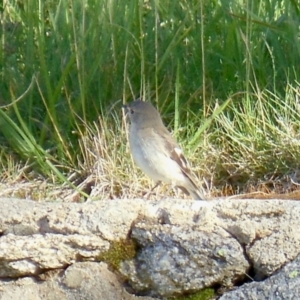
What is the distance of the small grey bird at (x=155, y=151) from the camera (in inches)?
A: 220

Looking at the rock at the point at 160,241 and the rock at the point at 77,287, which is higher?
A: the rock at the point at 160,241

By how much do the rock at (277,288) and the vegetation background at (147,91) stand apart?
1.75 meters

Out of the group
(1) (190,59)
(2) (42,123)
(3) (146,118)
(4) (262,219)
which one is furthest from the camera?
(1) (190,59)

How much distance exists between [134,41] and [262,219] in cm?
291

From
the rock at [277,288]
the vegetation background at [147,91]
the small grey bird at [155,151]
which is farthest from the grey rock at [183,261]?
the vegetation background at [147,91]

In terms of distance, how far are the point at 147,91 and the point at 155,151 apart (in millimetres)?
872

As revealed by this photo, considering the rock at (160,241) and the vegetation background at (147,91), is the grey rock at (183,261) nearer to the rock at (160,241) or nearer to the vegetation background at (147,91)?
the rock at (160,241)

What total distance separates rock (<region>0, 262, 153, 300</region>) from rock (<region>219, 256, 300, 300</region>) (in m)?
0.48

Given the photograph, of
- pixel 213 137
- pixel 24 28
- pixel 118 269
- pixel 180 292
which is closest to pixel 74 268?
pixel 118 269

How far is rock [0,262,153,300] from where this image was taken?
13.3ft

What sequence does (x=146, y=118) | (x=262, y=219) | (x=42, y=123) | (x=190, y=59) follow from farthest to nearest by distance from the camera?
(x=190, y=59) < (x=42, y=123) < (x=146, y=118) < (x=262, y=219)

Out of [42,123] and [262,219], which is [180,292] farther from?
[42,123]

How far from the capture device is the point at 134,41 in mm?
6590

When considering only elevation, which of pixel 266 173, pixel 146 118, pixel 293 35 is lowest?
pixel 266 173
